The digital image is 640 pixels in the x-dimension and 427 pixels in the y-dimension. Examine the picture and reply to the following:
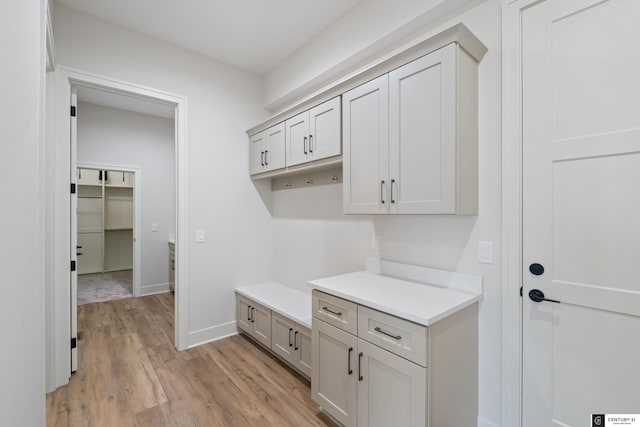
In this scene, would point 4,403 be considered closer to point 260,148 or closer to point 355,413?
point 355,413

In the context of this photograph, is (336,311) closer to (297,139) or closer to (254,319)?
(254,319)

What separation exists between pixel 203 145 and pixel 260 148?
0.60 metres

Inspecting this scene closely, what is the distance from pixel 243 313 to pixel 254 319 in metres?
0.25

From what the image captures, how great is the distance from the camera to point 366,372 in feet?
5.33

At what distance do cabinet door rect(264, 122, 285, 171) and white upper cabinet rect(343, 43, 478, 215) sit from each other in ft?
3.56

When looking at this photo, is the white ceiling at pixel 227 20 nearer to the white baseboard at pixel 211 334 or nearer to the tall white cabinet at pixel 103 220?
the white baseboard at pixel 211 334

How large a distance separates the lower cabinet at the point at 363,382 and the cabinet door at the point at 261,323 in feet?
2.96

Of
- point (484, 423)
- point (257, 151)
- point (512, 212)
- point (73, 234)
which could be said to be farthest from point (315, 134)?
point (484, 423)

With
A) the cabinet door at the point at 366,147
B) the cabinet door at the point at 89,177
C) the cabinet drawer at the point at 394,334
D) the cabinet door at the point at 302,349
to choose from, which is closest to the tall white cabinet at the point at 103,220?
the cabinet door at the point at 89,177

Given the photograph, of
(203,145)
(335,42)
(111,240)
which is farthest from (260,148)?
(111,240)

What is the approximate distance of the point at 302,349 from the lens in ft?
7.73

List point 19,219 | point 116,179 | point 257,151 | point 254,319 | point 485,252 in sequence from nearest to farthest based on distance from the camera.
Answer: point 19,219 → point 485,252 → point 254,319 → point 257,151 → point 116,179

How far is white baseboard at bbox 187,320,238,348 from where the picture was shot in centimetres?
299

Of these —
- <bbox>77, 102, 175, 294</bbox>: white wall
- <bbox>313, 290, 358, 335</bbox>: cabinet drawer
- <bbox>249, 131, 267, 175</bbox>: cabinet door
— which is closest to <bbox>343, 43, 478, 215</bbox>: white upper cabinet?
<bbox>313, 290, 358, 335</bbox>: cabinet drawer
